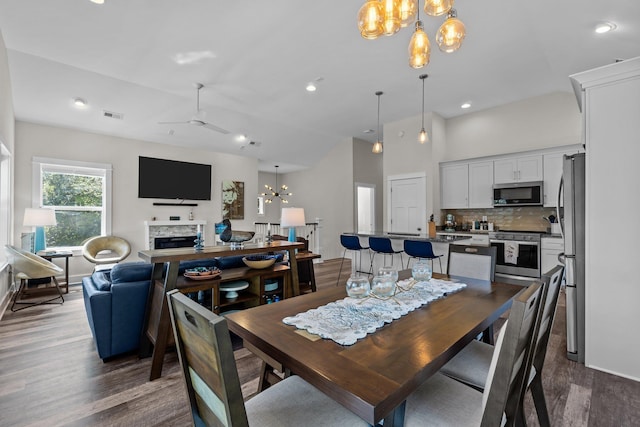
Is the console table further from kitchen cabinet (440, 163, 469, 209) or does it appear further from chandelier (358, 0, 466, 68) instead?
kitchen cabinet (440, 163, 469, 209)

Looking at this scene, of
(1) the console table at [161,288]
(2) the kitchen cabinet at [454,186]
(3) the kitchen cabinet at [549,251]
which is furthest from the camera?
(2) the kitchen cabinet at [454,186]

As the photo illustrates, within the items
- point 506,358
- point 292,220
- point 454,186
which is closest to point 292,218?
point 292,220

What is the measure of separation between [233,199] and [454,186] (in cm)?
520

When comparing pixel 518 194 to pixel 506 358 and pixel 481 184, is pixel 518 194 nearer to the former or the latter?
pixel 481 184

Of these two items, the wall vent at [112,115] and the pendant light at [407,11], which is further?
the wall vent at [112,115]

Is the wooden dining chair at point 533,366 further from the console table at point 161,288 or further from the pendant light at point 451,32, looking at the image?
the console table at point 161,288

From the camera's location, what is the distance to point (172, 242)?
21.1 feet

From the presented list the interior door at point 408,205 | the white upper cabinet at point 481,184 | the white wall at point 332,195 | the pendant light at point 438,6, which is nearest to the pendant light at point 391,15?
the pendant light at point 438,6

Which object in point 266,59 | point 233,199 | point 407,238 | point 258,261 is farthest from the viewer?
point 233,199

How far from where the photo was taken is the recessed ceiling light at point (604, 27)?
2963mm

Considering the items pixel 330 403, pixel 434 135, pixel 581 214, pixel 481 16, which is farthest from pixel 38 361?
pixel 434 135

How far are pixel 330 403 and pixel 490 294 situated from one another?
3.95 feet

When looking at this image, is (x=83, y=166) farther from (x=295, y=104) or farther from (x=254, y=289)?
(x=254, y=289)

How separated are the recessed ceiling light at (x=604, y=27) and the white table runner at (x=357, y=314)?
10.9ft
